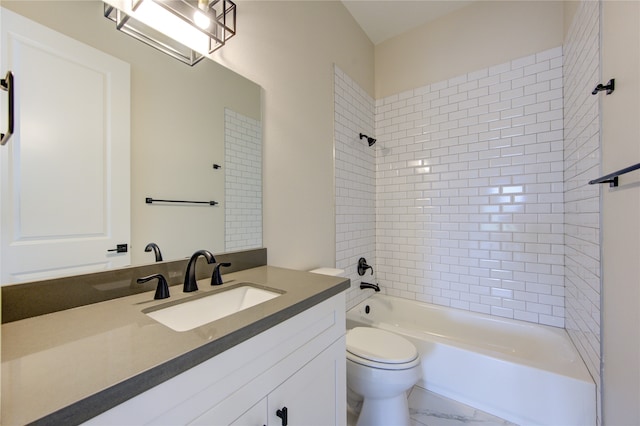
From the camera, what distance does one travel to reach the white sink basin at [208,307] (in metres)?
0.87

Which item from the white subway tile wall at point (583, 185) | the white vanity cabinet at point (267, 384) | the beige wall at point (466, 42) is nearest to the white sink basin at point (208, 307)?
the white vanity cabinet at point (267, 384)

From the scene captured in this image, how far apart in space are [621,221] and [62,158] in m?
2.01

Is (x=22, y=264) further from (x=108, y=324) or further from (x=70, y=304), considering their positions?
(x=108, y=324)

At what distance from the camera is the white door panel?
0.70 metres

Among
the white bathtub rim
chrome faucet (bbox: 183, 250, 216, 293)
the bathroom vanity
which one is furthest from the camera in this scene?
the white bathtub rim

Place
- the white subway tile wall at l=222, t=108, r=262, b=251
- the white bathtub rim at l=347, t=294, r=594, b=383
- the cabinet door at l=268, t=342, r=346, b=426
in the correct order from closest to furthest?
the cabinet door at l=268, t=342, r=346, b=426 → the white subway tile wall at l=222, t=108, r=262, b=251 → the white bathtub rim at l=347, t=294, r=594, b=383

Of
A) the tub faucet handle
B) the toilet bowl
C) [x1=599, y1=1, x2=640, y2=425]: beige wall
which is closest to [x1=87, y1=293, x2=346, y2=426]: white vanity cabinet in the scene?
the toilet bowl

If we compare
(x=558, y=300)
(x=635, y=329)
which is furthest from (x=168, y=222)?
(x=558, y=300)

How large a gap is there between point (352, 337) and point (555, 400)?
3.63ft

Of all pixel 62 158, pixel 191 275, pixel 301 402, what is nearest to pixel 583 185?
pixel 301 402

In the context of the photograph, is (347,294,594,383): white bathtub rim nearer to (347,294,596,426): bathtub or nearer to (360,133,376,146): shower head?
(347,294,596,426): bathtub

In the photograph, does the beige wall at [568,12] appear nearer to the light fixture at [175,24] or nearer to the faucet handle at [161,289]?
the light fixture at [175,24]

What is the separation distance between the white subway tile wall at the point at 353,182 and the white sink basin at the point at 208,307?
1083 millimetres

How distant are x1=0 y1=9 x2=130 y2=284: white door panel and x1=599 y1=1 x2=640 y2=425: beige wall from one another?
1852 mm
